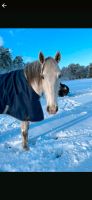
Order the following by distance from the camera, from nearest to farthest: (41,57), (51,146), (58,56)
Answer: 1. (41,57)
2. (58,56)
3. (51,146)

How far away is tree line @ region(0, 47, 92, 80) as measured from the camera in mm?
32597

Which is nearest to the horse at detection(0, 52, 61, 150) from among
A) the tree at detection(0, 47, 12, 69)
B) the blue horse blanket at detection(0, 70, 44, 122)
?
the blue horse blanket at detection(0, 70, 44, 122)

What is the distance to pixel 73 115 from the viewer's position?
6648mm

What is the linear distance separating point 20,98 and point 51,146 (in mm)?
1070

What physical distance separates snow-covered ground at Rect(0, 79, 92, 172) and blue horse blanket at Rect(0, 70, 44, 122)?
0.61 meters

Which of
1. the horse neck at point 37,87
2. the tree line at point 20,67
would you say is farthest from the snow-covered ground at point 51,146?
the tree line at point 20,67

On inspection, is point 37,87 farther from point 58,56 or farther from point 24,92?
point 58,56

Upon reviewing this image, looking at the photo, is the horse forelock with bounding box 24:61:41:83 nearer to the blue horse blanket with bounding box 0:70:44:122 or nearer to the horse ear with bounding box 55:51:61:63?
the blue horse blanket with bounding box 0:70:44:122

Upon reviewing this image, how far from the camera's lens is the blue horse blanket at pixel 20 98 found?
363cm

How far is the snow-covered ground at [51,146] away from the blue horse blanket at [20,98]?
61 centimetres

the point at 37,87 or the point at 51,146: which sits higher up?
the point at 37,87

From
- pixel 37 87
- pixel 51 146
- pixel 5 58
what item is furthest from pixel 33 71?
pixel 5 58

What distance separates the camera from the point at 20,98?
12.0 ft
